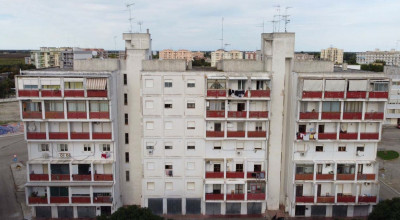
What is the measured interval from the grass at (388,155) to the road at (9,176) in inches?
2281

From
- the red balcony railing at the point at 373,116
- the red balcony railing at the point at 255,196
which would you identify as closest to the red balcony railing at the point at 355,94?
the red balcony railing at the point at 373,116

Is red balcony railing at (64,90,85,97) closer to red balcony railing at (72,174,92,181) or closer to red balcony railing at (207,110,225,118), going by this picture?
red balcony railing at (72,174,92,181)

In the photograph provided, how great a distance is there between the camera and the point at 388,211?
1229 inches

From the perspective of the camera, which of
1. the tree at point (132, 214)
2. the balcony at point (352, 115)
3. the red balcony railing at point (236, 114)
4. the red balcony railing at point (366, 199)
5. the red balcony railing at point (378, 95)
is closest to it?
the tree at point (132, 214)

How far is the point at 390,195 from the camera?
44312 mm

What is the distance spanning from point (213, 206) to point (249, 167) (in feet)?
20.0

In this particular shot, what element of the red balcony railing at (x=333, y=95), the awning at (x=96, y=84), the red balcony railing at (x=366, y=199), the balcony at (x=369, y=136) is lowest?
the red balcony railing at (x=366, y=199)

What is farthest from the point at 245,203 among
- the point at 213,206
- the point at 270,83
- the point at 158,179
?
the point at 270,83

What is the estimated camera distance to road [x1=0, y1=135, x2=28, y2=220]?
38719 mm

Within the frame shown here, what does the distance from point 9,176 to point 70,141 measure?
21.7 meters

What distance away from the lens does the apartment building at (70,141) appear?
33.6 metres

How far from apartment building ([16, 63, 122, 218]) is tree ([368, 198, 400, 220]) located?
86.4 feet

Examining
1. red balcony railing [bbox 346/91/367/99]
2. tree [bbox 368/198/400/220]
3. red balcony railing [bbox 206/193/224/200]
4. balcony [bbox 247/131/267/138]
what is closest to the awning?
balcony [bbox 247/131/267/138]

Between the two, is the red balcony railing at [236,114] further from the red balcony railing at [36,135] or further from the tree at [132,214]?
the red balcony railing at [36,135]
